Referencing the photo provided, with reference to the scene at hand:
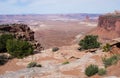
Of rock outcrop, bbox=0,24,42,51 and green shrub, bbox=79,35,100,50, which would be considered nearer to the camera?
green shrub, bbox=79,35,100,50

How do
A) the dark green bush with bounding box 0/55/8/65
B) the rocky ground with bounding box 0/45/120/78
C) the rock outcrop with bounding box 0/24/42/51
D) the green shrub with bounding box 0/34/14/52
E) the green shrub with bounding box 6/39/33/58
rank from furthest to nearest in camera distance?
the rock outcrop with bounding box 0/24/42/51 < the green shrub with bounding box 0/34/14/52 < the green shrub with bounding box 6/39/33/58 < the dark green bush with bounding box 0/55/8/65 < the rocky ground with bounding box 0/45/120/78

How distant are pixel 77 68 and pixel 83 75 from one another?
222 cm

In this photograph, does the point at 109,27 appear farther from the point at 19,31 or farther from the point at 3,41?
the point at 3,41

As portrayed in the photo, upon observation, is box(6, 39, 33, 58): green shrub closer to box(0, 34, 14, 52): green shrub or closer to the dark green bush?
the dark green bush

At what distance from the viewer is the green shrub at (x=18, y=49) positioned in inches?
1420

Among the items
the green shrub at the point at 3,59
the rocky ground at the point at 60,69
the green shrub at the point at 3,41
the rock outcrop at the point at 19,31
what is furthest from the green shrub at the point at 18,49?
the rock outcrop at the point at 19,31

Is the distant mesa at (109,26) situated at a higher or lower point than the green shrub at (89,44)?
lower

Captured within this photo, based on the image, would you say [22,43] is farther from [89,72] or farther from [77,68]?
[89,72]

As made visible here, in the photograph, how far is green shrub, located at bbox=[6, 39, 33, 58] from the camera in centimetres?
3607

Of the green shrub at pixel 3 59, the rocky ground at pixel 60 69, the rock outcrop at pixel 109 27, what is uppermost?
the rocky ground at pixel 60 69

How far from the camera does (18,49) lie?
3638 centimetres

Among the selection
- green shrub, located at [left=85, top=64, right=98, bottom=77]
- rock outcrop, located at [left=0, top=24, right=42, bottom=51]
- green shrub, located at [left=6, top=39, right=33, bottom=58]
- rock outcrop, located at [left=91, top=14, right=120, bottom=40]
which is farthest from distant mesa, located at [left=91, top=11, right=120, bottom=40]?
green shrub, located at [left=85, top=64, right=98, bottom=77]

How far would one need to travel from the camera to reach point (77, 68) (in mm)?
22328

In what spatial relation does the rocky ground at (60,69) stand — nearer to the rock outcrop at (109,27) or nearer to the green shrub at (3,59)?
the green shrub at (3,59)
